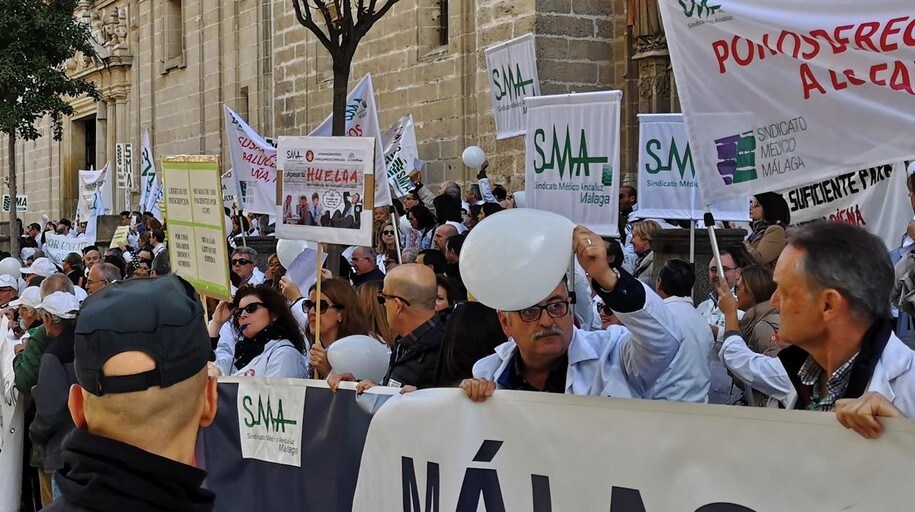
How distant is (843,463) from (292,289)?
5.47 metres

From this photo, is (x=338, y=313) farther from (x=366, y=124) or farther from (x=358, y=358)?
(x=366, y=124)

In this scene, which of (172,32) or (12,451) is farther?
(172,32)

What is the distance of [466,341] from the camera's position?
474cm

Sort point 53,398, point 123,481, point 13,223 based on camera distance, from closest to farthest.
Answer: point 123,481 < point 53,398 < point 13,223

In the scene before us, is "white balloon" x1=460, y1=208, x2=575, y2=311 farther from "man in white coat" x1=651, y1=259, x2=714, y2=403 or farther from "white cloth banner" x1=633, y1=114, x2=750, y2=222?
"white cloth banner" x1=633, y1=114, x2=750, y2=222

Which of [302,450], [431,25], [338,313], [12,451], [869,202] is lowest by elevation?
[12,451]

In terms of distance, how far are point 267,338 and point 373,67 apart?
13.5 m

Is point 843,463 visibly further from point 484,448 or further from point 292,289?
point 292,289

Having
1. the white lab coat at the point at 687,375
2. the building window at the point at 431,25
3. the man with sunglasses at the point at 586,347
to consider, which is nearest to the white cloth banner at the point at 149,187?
the building window at the point at 431,25

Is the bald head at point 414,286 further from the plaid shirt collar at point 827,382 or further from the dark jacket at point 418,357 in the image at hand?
the plaid shirt collar at point 827,382

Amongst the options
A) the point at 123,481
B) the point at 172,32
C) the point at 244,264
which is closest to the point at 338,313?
the point at 123,481

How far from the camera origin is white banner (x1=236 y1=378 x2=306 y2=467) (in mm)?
5488

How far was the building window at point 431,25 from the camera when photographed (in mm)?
18234

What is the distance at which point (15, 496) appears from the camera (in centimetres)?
818
